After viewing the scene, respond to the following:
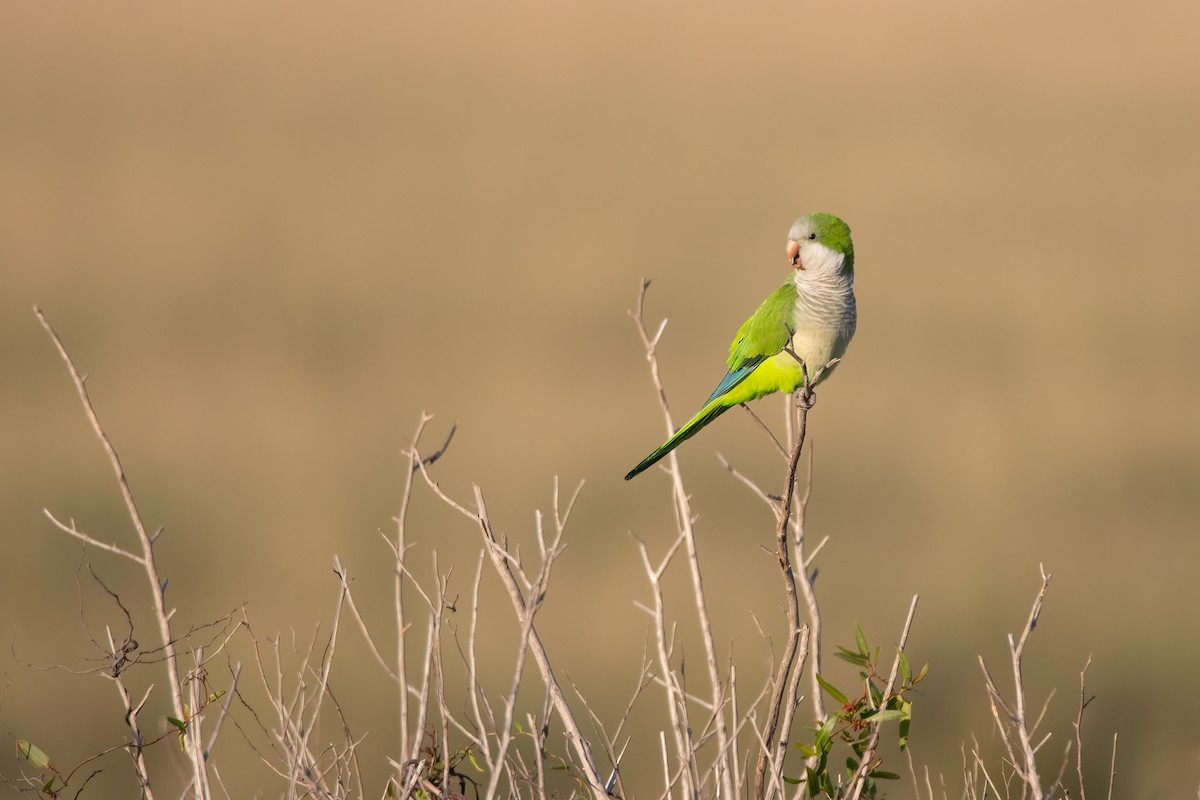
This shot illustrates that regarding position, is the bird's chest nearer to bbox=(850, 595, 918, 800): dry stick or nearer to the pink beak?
the pink beak

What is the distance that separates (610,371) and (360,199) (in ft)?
19.7

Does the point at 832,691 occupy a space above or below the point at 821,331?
below

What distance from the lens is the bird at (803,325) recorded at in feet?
14.8

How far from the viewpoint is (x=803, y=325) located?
4.59 meters

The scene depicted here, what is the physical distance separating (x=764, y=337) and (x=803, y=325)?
0.53 ft

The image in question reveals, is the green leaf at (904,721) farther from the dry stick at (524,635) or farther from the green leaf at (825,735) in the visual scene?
the dry stick at (524,635)

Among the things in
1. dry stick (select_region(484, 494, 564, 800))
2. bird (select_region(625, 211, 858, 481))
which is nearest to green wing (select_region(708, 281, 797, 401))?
bird (select_region(625, 211, 858, 481))

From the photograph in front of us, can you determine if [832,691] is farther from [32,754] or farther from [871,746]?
[32,754]

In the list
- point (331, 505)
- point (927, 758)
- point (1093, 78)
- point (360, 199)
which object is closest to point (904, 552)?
point (927, 758)

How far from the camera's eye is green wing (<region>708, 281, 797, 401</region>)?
464cm

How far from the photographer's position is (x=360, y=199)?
18.9 meters

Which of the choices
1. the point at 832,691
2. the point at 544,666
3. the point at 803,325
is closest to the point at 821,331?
Answer: the point at 803,325

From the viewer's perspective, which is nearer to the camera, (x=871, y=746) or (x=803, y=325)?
(x=871, y=746)

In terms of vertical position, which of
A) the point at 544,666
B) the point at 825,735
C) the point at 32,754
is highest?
the point at 544,666
